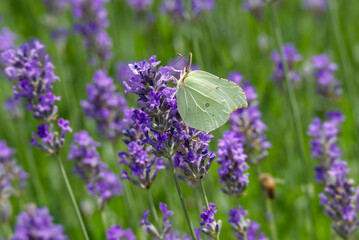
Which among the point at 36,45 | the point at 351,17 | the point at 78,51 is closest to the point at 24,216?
the point at 36,45

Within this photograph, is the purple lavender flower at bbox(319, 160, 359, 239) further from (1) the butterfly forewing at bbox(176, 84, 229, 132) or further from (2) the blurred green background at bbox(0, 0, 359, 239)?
(1) the butterfly forewing at bbox(176, 84, 229, 132)

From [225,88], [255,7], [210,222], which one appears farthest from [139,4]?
[210,222]

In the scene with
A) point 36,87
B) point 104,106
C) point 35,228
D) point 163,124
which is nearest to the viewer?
point 163,124

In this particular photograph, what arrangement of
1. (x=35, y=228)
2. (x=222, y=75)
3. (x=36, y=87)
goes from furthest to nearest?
(x=222, y=75) < (x=35, y=228) < (x=36, y=87)

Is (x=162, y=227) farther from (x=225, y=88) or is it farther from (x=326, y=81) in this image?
(x=326, y=81)

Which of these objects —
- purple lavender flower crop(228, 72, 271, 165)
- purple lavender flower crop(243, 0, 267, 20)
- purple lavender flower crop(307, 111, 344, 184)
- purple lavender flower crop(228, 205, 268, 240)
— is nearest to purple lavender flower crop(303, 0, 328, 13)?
purple lavender flower crop(243, 0, 267, 20)

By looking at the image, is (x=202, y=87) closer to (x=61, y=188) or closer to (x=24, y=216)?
(x=24, y=216)
